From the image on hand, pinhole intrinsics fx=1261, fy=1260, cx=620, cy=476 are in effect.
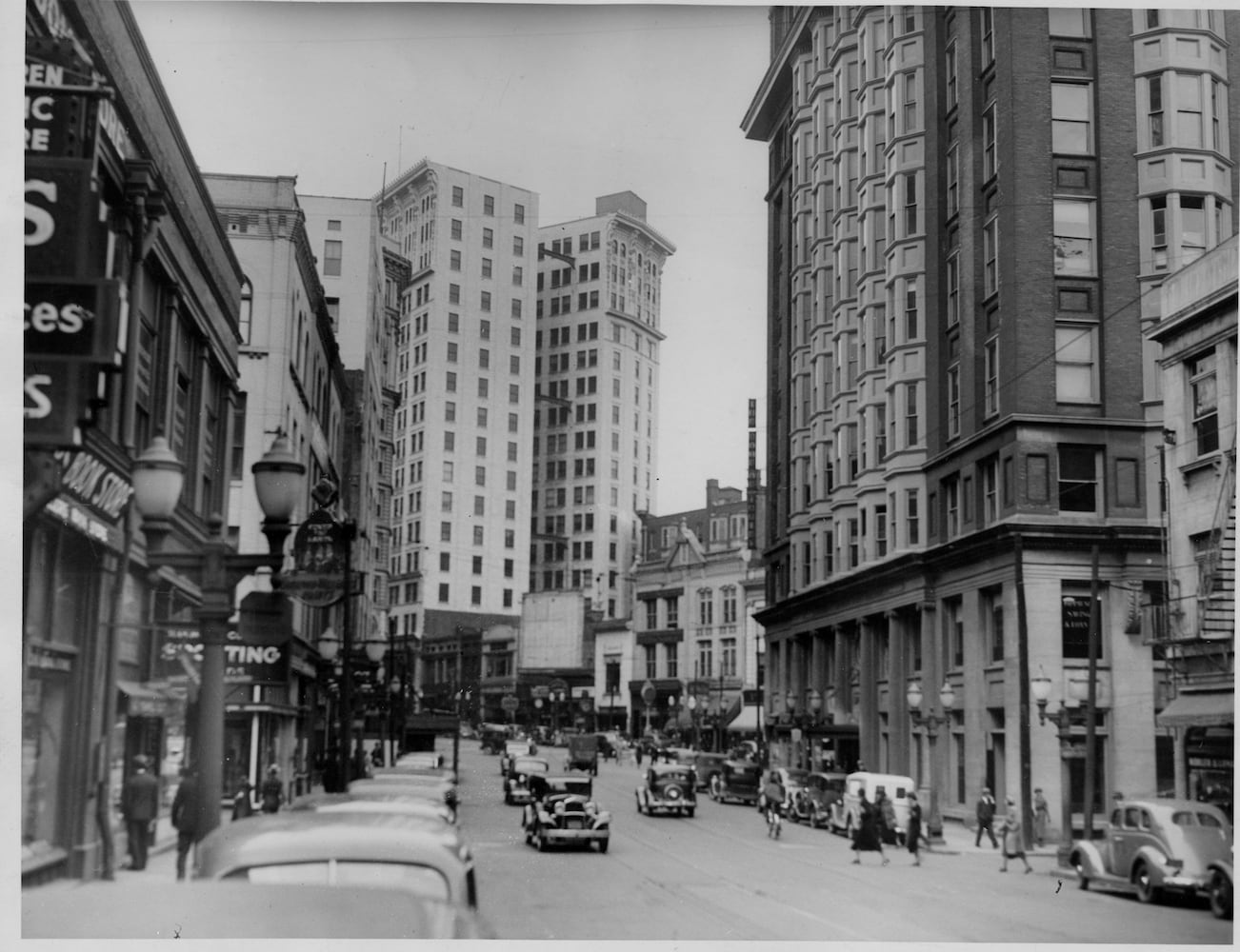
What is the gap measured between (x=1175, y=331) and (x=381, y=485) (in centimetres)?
900

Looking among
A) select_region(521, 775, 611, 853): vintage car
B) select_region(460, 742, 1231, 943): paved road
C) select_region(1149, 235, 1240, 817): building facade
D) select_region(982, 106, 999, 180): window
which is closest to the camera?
select_region(460, 742, 1231, 943): paved road

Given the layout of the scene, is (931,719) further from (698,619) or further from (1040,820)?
(698,619)

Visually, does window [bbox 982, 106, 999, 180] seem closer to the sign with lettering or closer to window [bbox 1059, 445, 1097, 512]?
window [bbox 1059, 445, 1097, 512]

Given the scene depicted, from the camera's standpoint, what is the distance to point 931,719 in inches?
614

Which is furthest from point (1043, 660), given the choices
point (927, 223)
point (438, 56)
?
point (438, 56)

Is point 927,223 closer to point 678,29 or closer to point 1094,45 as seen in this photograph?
point 1094,45

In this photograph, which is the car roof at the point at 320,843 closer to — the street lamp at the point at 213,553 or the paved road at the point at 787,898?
the street lamp at the point at 213,553

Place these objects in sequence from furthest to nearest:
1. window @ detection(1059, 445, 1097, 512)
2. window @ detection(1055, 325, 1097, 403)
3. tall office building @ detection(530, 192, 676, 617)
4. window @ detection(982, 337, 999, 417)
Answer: window @ detection(982, 337, 999, 417) < tall office building @ detection(530, 192, 676, 617) < window @ detection(1055, 325, 1097, 403) < window @ detection(1059, 445, 1097, 512)

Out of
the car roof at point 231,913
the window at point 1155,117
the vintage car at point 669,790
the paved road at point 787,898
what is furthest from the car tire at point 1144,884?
the window at point 1155,117

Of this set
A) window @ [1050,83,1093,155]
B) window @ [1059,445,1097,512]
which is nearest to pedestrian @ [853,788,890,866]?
window @ [1059,445,1097,512]

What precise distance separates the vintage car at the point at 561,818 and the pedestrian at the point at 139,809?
12.2ft

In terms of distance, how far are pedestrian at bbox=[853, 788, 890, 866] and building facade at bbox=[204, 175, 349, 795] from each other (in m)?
5.92

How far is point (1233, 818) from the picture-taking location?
1248cm

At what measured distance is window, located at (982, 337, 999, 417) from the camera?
49.9 ft
